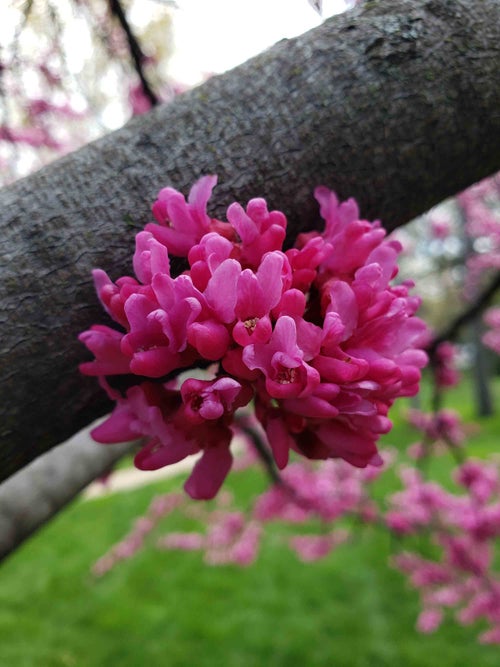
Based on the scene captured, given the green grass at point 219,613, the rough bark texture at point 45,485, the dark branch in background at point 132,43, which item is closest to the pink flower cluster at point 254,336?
the rough bark texture at point 45,485

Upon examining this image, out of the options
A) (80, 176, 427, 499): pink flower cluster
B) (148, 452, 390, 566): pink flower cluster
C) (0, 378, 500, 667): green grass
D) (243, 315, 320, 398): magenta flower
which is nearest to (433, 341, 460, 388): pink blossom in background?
(148, 452, 390, 566): pink flower cluster

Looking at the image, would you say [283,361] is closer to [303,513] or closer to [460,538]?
[460,538]

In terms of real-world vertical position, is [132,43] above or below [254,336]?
above

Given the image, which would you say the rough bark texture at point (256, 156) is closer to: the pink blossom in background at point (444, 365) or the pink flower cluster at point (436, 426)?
the pink blossom in background at point (444, 365)

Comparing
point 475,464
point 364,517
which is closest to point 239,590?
point 364,517

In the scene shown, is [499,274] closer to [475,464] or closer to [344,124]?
[475,464]

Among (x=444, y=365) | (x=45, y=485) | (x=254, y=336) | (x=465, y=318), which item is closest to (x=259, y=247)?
(x=254, y=336)

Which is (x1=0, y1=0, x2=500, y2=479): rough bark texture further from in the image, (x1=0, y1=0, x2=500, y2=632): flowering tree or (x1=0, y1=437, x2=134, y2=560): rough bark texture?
(x1=0, y1=437, x2=134, y2=560): rough bark texture
